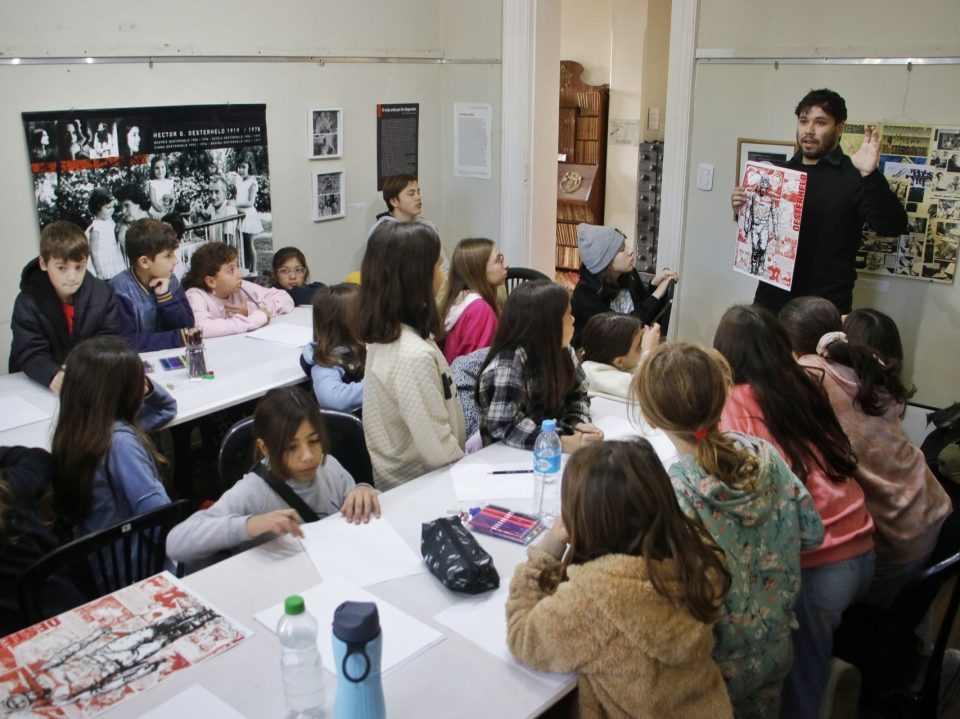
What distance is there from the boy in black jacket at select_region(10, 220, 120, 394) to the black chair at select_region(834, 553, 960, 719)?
2935 mm

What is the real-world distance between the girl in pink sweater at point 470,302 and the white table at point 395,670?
1.49 metres

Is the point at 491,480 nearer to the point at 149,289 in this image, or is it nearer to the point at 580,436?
the point at 580,436

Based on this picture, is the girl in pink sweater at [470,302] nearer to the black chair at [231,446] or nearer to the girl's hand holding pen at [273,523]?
the black chair at [231,446]

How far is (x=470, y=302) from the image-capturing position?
3746 mm

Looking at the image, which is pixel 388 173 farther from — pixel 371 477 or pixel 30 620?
pixel 30 620

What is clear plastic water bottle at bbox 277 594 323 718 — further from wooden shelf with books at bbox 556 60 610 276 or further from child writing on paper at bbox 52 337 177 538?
wooden shelf with books at bbox 556 60 610 276

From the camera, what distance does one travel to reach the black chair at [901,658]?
225 cm

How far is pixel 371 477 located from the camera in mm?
2916

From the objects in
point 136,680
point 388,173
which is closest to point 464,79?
point 388,173

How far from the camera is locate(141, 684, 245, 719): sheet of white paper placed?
1.67 metres

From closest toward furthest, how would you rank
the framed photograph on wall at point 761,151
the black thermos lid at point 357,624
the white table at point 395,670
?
1. the black thermos lid at point 357,624
2. the white table at point 395,670
3. the framed photograph on wall at point 761,151

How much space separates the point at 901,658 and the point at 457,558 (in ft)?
4.05

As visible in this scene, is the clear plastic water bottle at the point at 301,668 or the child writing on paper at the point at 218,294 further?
the child writing on paper at the point at 218,294

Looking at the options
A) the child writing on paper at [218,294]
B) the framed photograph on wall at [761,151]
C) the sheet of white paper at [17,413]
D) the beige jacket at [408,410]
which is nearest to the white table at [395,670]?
the beige jacket at [408,410]
